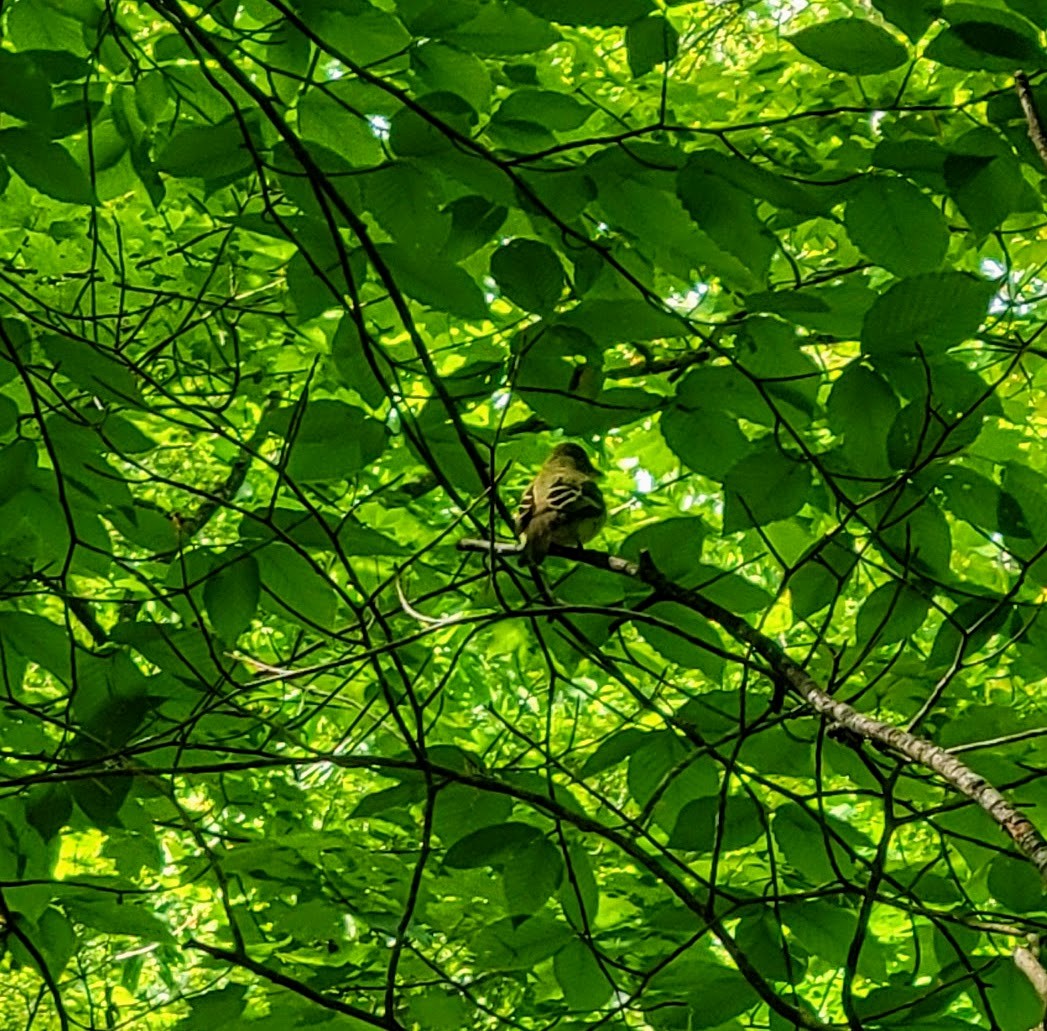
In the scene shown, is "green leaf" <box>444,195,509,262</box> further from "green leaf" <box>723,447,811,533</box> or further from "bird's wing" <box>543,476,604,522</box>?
"bird's wing" <box>543,476,604,522</box>

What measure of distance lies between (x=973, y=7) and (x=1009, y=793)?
0.83m

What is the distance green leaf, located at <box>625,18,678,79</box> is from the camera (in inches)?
47.9

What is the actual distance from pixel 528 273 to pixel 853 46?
0.35 metres

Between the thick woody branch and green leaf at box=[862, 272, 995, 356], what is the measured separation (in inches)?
12.7

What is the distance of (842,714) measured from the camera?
1078mm

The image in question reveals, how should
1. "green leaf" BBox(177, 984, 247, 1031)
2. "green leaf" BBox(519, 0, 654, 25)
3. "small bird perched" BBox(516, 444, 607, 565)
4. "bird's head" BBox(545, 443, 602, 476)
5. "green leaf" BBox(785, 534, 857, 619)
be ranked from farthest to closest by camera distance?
"bird's head" BBox(545, 443, 602, 476), "small bird perched" BBox(516, 444, 607, 565), "green leaf" BBox(785, 534, 857, 619), "green leaf" BBox(177, 984, 247, 1031), "green leaf" BBox(519, 0, 654, 25)

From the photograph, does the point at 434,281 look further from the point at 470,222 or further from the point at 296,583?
the point at 296,583

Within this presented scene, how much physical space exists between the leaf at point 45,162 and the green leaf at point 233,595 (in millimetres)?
486

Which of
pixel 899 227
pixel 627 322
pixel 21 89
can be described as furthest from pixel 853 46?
pixel 21 89

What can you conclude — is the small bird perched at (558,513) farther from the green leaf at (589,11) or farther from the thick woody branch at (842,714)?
the green leaf at (589,11)

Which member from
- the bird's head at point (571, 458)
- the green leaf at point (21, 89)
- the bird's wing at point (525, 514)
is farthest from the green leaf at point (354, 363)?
the bird's head at point (571, 458)

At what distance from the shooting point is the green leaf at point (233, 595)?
4.93ft

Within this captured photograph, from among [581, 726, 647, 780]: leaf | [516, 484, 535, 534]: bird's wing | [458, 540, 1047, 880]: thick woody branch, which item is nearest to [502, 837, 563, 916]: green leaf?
[581, 726, 647, 780]: leaf

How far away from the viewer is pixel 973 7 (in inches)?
44.2
